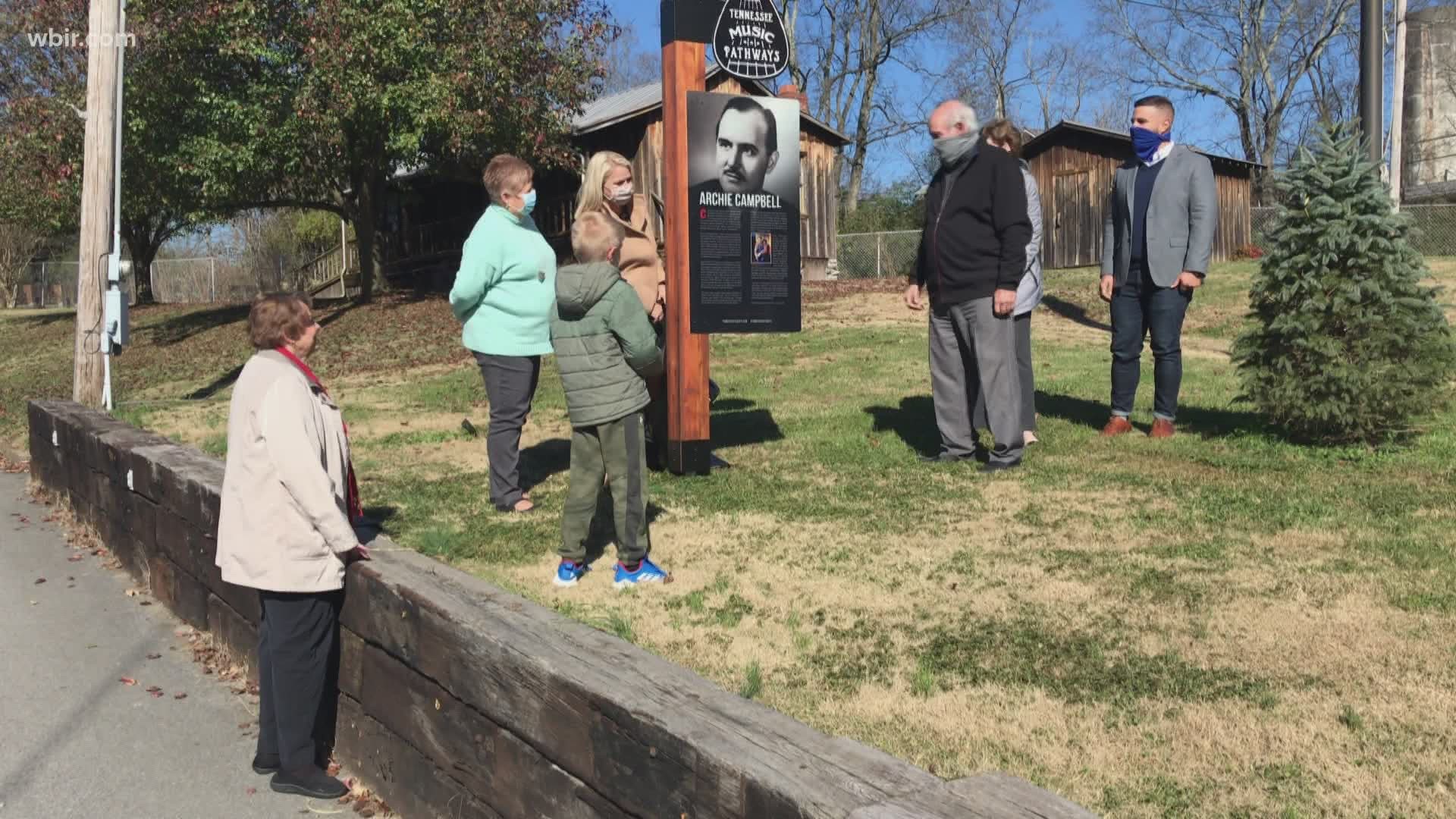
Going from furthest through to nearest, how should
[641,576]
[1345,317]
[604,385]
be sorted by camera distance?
[1345,317] < [641,576] < [604,385]

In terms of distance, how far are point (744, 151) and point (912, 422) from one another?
2.78 meters

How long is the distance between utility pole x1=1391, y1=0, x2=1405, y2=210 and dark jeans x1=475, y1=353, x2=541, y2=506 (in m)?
12.4

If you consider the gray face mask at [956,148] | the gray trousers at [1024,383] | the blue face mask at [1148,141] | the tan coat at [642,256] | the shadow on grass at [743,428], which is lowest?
the shadow on grass at [743,428]

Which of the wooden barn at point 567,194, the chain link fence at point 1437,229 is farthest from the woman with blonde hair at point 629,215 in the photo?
the chain link fence at point 1437,229

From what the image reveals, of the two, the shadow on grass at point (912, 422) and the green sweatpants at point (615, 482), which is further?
the shadow on grass at point (912, 422)

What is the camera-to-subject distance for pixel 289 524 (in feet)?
13.5

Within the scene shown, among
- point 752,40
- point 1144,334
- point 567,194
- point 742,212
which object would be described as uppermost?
point 567,194

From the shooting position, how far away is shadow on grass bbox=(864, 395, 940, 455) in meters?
8.48

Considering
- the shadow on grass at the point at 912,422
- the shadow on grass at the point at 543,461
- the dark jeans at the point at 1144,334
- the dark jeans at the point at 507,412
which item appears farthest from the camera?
the shadow on grass at the point at 912,422

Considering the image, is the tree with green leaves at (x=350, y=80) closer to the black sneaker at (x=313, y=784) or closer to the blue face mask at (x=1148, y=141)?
the blue face mask at (x=1148, y=141)

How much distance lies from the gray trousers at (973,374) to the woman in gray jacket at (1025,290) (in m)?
0.25

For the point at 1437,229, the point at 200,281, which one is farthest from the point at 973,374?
the point at 200,281

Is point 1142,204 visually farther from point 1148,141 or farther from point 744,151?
point 744,151

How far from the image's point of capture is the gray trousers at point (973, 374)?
289 inches
